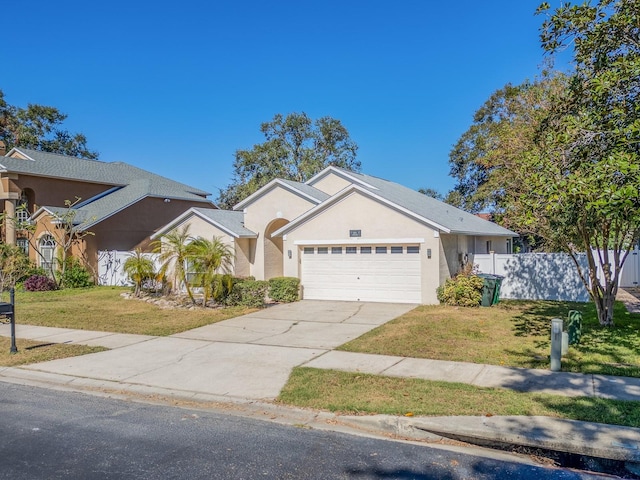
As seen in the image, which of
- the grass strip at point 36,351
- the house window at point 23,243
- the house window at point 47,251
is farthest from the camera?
the house window at point 23,243

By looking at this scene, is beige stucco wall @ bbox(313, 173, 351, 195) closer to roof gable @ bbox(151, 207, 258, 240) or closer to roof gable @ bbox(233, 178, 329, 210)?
roof gable @ bbox(233, 178, 329, 210)

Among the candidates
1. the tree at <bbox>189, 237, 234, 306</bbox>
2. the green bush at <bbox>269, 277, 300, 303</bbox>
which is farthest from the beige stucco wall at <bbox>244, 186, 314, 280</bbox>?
the tree at <bbox>189, 237, 234, 306</bbox>

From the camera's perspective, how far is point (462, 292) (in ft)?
53.5

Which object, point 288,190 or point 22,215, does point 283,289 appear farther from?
point 22,215

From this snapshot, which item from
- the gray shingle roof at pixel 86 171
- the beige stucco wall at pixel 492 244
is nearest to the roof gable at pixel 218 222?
the gray shingle roof at pixel 86 171

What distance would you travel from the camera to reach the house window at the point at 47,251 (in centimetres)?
2558

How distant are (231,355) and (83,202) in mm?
23558

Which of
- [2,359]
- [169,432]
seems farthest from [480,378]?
[2,359]

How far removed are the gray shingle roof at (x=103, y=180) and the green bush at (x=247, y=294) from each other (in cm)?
1210

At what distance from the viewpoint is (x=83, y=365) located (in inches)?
370

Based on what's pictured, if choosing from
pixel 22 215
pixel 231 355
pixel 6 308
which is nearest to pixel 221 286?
pixel 231 355

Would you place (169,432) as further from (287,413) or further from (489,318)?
(489,318)

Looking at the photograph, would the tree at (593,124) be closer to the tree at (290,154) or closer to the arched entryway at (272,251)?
the arched entryway at (272,251)

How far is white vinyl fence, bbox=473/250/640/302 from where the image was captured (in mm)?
17953
